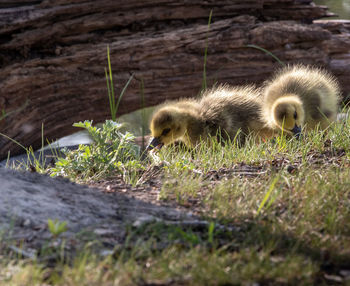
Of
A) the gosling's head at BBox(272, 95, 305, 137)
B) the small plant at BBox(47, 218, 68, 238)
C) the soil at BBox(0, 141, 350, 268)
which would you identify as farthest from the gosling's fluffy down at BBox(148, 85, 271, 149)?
the small plant at BBox(47, 218, 68, 238)

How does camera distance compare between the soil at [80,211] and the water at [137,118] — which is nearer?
the soil at [80,211]

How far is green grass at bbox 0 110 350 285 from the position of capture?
1955mm

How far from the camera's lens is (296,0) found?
591 centimetres

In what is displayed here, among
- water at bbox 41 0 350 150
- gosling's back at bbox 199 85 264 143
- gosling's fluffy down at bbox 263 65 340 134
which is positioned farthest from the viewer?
water at bbox 41 0 350 150

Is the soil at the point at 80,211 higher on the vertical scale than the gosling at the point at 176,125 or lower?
higher

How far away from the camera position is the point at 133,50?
5504 mm

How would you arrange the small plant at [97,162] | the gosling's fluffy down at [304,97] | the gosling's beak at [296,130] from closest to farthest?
the small plant at [97,162] < the gosling's beak at [296,130] < the gosling's fluffy down at [304,97]

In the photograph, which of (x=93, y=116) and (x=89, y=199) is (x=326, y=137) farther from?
(x=93, y=116)

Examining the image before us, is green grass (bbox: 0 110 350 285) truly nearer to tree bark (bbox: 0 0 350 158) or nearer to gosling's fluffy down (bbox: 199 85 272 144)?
gosling's fluffy down (bbox: 199 85 272 144)

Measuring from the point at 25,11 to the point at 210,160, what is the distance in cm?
282

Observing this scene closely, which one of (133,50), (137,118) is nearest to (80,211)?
(133,50)

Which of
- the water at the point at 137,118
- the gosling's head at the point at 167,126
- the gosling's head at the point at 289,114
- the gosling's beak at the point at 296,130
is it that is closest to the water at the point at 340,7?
the water at the point at 137,118

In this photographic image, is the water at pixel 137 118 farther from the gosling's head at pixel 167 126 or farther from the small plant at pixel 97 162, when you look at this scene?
the small plant at pixel 97 162

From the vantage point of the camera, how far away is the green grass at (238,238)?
1955 millimetres
